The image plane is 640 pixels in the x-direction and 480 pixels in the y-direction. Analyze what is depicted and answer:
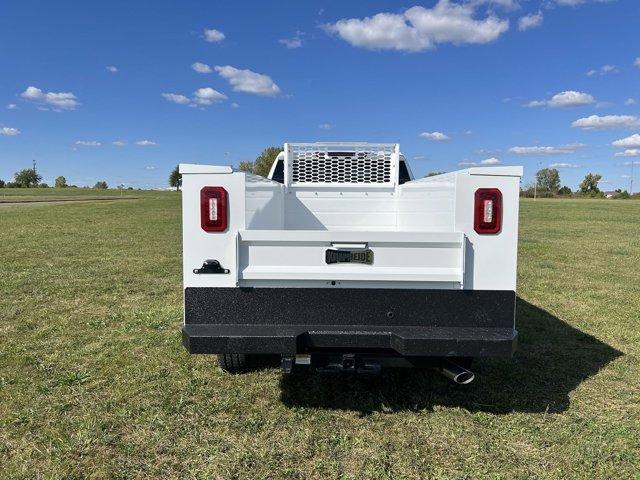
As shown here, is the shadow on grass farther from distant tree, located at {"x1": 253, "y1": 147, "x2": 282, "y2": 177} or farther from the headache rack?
distant tree, located at {"x1": 253, "y1": 147, "x2": 282, "y2": 177}

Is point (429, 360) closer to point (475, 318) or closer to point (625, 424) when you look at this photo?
point (475, 318)

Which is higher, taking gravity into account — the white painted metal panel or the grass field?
the white painted metal panel

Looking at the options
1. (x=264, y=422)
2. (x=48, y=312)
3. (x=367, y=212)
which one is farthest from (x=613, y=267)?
(x=48, y=312)

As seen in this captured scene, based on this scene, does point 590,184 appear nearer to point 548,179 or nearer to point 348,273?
point 548,179

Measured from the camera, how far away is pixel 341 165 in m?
5.51

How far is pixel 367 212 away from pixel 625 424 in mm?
2836

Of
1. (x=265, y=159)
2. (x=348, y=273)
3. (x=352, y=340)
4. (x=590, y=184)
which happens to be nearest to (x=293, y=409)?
(x=352, y=340)

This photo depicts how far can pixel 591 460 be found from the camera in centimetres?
292

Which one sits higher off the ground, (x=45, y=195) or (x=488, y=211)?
(x=45, y=195)

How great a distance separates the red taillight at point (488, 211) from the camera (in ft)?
10.4

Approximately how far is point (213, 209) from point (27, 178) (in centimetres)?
11437

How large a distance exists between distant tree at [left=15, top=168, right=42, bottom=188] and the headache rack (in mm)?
110414

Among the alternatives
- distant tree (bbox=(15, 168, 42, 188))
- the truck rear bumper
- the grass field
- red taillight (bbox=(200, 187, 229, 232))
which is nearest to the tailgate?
red taillight (bbox=(200, 187, 229, 232))

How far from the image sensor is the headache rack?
549cm
